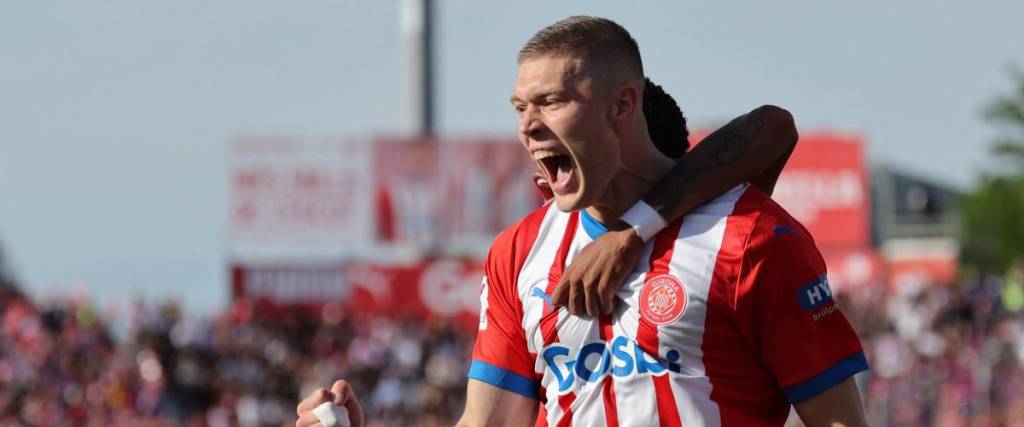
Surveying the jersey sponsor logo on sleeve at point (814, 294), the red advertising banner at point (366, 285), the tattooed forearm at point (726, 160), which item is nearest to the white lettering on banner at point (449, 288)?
the red advertising banner at point (366, 285)

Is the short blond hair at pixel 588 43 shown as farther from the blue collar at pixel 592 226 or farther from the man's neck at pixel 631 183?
the blue collar at pixel 592 226

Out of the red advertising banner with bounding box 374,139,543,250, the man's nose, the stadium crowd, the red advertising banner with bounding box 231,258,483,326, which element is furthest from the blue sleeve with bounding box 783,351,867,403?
the red advertising banner with bounding box 374,139,543,250

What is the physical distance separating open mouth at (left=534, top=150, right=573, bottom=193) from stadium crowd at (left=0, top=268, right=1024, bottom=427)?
625 inches

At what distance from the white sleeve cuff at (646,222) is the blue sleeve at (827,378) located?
0.46 meters

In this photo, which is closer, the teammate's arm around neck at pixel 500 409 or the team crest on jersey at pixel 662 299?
the team crest on jersey at pixel 662 299

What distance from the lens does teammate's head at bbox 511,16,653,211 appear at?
3812mm

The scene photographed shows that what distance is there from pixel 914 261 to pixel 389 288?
15055 mm

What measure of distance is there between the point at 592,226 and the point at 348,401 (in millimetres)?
701

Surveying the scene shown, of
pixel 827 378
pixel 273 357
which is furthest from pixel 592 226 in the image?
pixel 273 357

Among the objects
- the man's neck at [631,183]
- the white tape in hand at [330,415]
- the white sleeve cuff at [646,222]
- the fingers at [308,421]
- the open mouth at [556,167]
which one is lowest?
the fingers at [308,421]

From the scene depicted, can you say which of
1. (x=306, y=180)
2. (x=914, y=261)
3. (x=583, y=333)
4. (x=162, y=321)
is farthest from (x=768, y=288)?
(x=914, y=261)

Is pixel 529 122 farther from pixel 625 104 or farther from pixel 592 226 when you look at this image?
pixel 592 226

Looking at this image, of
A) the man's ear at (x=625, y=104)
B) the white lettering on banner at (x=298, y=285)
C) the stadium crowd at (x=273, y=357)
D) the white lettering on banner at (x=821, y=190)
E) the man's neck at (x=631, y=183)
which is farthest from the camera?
the white lettering on banner at (x=821, y=190)

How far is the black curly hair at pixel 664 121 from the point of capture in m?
4.23
